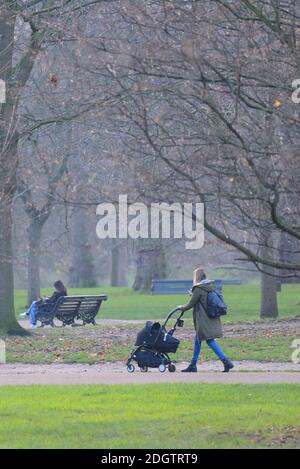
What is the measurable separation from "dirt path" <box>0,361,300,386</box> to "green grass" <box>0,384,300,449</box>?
3.03 ft

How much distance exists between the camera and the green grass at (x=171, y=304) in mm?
32562

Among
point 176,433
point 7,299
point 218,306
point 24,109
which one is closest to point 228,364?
point 218,306

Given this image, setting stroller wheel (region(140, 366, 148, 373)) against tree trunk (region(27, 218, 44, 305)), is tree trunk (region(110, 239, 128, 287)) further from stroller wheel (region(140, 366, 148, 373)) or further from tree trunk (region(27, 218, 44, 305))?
stroller wheel (region(140, 366, 148, 373))

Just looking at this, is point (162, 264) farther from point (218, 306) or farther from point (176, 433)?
point (176, 433)

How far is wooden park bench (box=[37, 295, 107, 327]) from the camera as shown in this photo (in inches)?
1091

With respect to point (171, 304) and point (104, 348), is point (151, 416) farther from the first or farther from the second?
point (171, 304)

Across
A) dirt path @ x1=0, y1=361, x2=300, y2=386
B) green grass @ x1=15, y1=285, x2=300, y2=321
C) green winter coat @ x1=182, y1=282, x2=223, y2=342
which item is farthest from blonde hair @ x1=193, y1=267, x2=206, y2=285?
green grass @ x1=15, y1=285, x2=300, y2=321

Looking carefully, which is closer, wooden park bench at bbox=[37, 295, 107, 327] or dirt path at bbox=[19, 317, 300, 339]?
dirt path at bbox=[19, 317, 300, 339]

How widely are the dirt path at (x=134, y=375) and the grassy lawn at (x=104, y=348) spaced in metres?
0.63

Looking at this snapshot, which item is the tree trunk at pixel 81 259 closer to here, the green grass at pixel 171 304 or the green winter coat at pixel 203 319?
the green grass at pixel 171 304

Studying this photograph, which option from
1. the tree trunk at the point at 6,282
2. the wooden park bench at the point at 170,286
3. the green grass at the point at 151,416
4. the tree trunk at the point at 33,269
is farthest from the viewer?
the wooden park bench at the point at 170,286

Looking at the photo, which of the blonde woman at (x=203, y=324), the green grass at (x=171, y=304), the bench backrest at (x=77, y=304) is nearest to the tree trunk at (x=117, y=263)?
the green grass at (x=171, y=304)

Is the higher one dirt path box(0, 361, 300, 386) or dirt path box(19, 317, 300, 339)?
dirt path box(19, 317, 300, 339)

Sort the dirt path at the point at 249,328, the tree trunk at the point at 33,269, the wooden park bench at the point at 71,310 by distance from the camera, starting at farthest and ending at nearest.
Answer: the tree trunk at the point at 33,269 → the wooden park bench at the point at 71,310 → the dirt path at the point at 249,328
